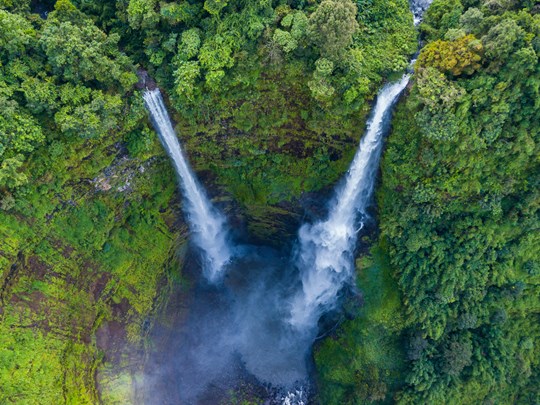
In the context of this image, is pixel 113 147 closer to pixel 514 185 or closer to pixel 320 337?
pixel 320 337

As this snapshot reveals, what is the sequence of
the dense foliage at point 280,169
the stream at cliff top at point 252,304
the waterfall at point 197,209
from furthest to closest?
1. the stream at cliff top at point 252,304
2. the waterfall at point 197,209
3. the dense foliage at point 280,169

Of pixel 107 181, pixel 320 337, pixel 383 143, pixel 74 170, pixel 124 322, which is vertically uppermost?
pixel 74 170

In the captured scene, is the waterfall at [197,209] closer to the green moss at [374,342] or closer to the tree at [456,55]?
the green moss at [374,342]

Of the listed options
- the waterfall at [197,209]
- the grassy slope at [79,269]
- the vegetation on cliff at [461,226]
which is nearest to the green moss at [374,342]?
the vegetation on cliff at [461,226]

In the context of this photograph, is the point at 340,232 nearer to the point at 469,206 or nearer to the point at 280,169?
the point at 280,169

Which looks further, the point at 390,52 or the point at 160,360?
the point at 160,360

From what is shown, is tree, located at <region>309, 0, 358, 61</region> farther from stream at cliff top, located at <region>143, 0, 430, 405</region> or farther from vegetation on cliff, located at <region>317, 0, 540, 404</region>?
stream at cliff top, located at <region>143, 0, 430, 405</region>

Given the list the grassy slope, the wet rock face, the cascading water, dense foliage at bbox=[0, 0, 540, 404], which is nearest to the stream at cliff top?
the cascading water

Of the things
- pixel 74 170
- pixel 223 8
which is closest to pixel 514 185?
pixel 223 8
